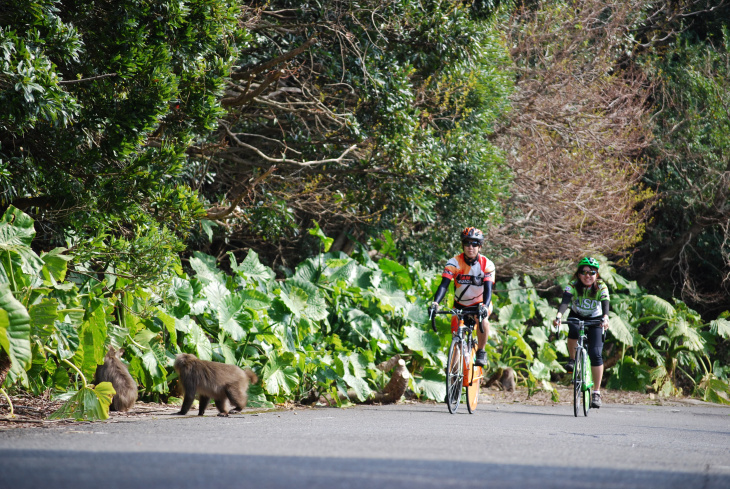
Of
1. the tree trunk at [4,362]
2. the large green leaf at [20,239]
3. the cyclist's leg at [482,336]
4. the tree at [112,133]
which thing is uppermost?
the tree at [112,133]

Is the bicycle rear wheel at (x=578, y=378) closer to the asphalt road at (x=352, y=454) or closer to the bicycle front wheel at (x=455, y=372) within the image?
the asphalt road at (x=352, y=454)

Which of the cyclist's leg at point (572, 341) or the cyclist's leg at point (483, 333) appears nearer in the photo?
the cyclist's leg at point (483, 333)

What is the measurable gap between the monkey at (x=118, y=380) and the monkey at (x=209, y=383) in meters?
0.48

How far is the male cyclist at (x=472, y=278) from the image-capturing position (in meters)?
9.64

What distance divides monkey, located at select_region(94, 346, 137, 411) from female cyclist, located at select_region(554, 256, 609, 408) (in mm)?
5221

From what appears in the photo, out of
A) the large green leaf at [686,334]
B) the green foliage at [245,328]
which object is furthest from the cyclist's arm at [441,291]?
the large green leaf at [686,334]

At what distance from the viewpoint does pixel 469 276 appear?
386 inches

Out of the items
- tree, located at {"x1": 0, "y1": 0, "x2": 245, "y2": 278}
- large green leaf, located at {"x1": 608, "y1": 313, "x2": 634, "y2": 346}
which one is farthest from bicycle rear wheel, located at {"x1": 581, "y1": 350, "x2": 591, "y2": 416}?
tree, located at {"x1": 0, "y1": 0, "x2": 245, "y2": 278}

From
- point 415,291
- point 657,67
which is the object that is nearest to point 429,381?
point 415,291

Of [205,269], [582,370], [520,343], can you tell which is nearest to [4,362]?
[205,269]

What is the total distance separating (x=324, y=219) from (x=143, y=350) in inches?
219

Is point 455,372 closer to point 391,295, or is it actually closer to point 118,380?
point 391,295

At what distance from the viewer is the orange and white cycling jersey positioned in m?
9.77

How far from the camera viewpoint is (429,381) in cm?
1094
